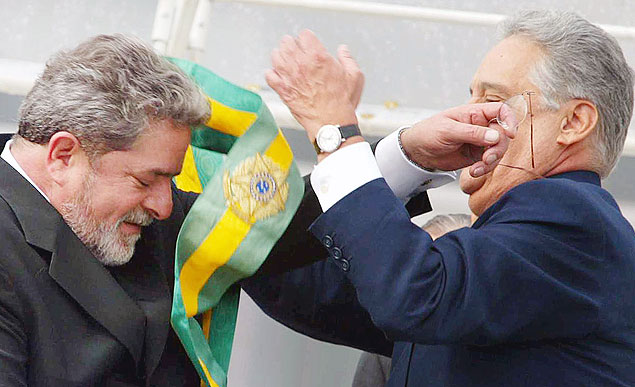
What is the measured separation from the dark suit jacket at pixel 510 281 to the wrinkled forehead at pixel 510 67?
25cm

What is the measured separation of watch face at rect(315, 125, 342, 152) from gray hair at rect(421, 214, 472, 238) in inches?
50.5

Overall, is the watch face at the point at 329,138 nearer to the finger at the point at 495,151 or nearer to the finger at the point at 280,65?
the finger at the point at 280,65

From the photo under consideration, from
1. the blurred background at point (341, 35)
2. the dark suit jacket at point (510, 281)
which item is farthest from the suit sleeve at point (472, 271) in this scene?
the blurred background at point (341, 35)

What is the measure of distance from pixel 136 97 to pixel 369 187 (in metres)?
0.46

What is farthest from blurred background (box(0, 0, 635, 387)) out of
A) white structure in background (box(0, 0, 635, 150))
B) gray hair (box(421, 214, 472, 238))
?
gray hair (box(421, 214, 472, 238))

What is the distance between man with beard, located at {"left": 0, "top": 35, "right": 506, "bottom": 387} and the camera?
187cm

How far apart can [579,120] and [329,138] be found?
0.51 meters

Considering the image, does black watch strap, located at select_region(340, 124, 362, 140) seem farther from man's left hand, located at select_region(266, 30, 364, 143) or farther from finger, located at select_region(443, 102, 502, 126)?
finger, located at select_region(443, 102, 502, 126)

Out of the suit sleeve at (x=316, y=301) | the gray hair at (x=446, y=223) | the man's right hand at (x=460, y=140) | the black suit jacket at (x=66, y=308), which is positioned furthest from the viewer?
the gray hair at (x=446, y=223)

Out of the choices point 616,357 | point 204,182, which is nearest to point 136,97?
point 204,182

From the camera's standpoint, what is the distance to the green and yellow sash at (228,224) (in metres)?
2.05

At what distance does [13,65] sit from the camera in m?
3.62

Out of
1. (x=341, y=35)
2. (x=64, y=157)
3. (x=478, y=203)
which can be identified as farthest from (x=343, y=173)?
(x=341, y=35)

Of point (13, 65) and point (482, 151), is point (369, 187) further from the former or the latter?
point (13, 65)
